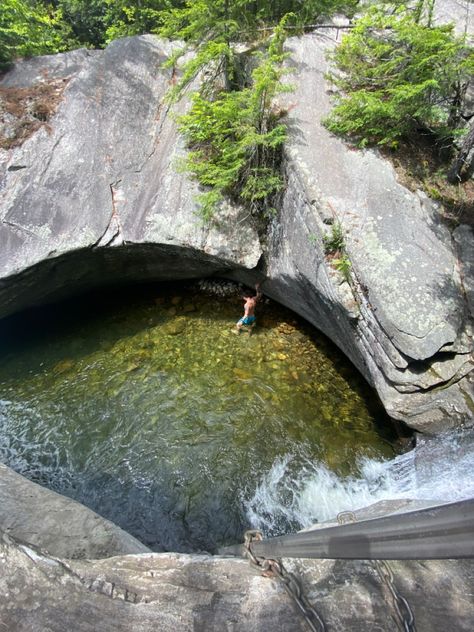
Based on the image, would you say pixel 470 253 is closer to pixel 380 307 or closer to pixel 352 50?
pixel 380 307

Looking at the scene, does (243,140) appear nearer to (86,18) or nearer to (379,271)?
(379,271)

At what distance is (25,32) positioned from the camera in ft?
26.8

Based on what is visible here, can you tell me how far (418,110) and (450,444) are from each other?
5.27m

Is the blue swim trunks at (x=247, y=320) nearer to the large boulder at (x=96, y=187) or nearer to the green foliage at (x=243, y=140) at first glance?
the large boulder at (x=96, y=187)

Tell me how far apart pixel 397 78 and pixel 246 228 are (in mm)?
3734

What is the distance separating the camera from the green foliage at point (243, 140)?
6484 millimetres

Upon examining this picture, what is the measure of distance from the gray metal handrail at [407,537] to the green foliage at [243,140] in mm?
6234

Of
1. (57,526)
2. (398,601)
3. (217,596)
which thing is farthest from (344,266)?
(57,526)

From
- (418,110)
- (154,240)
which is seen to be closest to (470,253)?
(418,110)

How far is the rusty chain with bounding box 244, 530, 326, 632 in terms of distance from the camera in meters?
1.76

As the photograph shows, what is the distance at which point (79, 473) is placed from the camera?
5793 mm

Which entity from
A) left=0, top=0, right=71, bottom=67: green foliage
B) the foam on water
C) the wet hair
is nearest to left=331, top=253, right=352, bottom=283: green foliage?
the foam on water

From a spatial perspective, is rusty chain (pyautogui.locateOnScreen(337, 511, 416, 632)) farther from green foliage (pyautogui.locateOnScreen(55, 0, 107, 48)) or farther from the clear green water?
green foliage (pyautogui.locateOnScreen(55, 0, 107, 48))

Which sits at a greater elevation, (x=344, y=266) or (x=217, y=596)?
(x=344, y=266)
